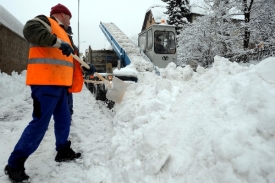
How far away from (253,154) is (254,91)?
56 cm

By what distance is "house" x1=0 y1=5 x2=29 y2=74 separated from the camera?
6.96m

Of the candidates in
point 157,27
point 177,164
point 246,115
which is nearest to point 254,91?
point 246,115

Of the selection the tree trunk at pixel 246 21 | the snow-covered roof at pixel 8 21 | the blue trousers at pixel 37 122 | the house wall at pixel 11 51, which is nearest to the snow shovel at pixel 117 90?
the blue trousers at pixel 37 122

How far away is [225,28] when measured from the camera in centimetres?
1227

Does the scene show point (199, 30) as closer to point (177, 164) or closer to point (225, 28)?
point (225, 28)

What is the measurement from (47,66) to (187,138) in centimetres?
171

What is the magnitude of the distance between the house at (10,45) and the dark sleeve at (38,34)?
5.90 metres

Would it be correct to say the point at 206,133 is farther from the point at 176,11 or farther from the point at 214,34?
the point at 176,11

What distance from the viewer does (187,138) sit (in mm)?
1933

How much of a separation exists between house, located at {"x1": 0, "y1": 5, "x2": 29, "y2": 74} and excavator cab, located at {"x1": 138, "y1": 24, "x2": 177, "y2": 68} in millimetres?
Result: 5305

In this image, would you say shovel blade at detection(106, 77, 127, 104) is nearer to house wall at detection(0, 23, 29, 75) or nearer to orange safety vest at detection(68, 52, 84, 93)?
orange safety vest at detection(68, 52, 84, 93)

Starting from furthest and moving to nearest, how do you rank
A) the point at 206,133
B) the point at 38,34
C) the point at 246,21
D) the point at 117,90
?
the point at 246,21 < the point at 117,90 < the point at 38,34 < the point at 206,133

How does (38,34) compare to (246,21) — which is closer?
(38,34)

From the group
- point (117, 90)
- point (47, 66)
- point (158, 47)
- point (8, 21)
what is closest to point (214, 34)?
point (158, 47)
